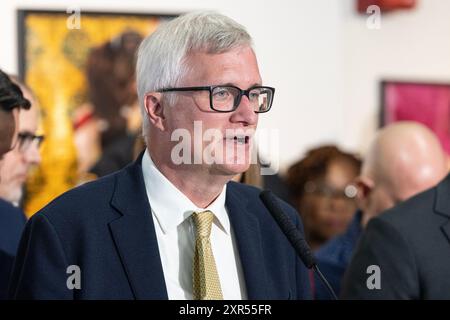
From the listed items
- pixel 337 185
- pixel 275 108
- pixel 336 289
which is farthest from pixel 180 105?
pixel 275 108

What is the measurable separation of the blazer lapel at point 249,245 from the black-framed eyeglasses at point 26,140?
0.84 m

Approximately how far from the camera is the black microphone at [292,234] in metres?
1.86

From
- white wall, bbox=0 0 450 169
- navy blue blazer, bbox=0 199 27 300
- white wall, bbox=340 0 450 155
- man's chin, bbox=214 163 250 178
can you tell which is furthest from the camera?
white wall, bbox=340 0 450 155

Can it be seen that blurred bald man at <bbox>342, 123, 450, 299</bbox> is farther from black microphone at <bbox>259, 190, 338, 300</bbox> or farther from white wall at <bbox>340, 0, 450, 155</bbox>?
white wall at <bbox>340, 0, 450, 155</bbox>

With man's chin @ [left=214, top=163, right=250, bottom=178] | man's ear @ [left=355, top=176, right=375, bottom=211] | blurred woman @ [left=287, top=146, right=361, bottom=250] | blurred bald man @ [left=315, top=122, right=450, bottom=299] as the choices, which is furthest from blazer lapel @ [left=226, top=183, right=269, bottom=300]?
blurred woman @ [left=287, top=146, right=361, bottom=250]

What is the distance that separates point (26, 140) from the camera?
271 centimetres

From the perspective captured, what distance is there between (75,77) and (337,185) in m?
1.50

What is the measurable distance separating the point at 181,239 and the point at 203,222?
2.2 inches

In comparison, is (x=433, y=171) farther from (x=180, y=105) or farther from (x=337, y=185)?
(x=180, y=105)

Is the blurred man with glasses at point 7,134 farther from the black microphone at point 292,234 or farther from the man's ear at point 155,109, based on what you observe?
the black microphone at point 292,234

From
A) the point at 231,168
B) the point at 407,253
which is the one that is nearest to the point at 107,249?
the point at 231,168

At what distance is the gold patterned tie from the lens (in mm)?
1854

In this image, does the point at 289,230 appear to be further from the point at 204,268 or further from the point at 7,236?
Result: the point at 7,236

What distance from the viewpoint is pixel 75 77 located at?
499cm
